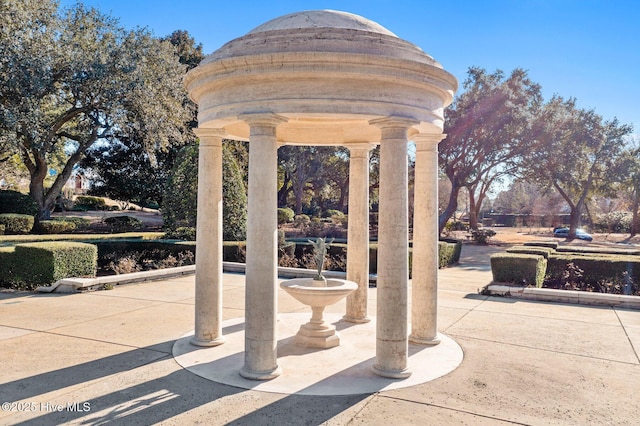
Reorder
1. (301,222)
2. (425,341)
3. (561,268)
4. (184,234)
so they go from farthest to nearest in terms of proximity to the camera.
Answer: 1. (301,222)
2. (184,234)
3. (561,268)
4. (425,341)

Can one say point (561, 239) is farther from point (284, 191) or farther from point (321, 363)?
point (321, 363)

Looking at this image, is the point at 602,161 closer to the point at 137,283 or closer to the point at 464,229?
the point at 464,229

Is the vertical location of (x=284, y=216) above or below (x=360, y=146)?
below

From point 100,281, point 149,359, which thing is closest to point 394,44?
point 149,359

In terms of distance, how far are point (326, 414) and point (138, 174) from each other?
34399mm


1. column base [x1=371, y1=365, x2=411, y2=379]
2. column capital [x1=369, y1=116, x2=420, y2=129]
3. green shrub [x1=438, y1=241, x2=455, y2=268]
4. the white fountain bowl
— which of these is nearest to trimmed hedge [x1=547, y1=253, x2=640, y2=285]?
green shrub [x1=438, y1=241, x2=455, y2=268]

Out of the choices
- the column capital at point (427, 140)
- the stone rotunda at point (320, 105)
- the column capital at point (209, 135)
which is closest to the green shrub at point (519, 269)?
the column capital at point (427, 140)

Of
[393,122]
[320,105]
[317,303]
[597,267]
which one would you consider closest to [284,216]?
[597,267]

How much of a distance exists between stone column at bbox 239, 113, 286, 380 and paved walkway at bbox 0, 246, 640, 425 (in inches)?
26.5

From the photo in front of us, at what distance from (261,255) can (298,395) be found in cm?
213

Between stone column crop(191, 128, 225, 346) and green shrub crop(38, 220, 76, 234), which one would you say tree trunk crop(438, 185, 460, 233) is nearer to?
green shrub crop(38, 220, 76, 234)

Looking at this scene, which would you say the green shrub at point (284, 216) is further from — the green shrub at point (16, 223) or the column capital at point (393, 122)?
the column capital at point (393, 122)

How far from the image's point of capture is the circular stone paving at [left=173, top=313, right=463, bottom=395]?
695cm

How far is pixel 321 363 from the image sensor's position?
7969mm
